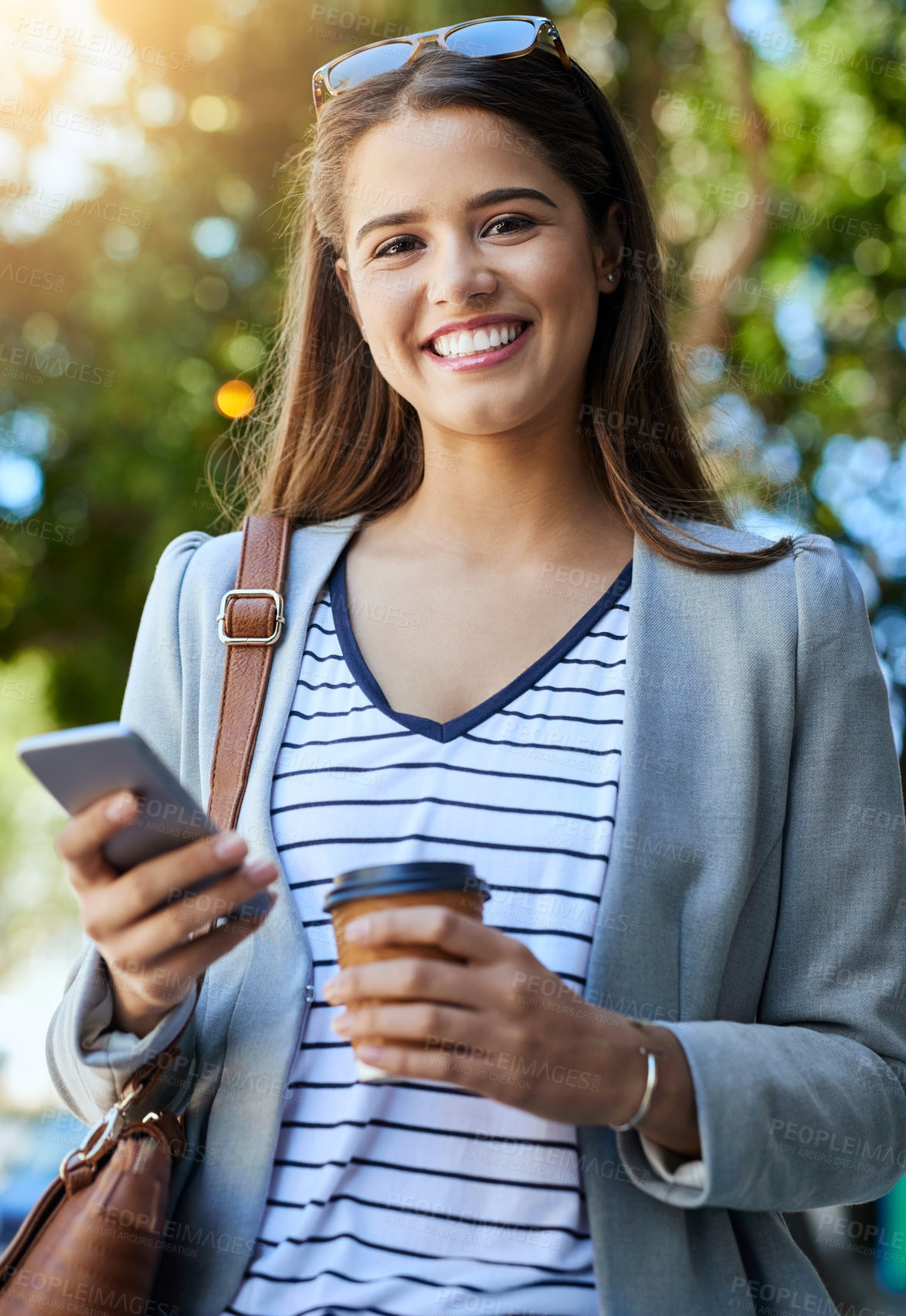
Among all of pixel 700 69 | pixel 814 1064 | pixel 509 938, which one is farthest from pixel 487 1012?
pixel 700 69

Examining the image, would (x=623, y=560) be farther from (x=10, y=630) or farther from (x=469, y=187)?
(x=10, y=630)

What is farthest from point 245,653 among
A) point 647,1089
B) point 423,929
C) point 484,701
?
point 647,1089

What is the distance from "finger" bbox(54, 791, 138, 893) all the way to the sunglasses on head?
1.60 meters

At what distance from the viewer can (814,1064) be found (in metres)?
1.82

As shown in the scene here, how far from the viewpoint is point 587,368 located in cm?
262

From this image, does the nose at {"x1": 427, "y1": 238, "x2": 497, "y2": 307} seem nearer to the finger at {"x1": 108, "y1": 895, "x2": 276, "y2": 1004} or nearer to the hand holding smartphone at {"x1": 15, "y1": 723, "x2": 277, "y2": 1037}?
the hand holding smartphone at {"x1": 15, "y1": 723, "x2": 277, "y2": 1037}

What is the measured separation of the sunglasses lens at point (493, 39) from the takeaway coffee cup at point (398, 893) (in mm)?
1654

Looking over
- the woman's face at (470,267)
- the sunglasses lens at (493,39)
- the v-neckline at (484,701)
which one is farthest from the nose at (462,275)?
the v-neckline at (484,701)

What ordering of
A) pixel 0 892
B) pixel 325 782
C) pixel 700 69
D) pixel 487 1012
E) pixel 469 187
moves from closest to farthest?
pixel 487 1012 < pixel 325 782 < pixel 469 187 < pixel 700 69 < pixel 0 892

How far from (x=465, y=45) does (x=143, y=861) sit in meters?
1.67

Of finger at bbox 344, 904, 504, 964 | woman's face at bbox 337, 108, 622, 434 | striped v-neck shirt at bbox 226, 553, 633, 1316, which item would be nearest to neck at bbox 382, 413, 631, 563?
woman's face at bbox 337, 108, 622, 434

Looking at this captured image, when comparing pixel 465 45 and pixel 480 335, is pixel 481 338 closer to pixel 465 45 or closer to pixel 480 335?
pixel 480 335

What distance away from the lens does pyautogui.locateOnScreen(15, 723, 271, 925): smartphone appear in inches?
58.3

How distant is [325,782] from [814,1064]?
849 millimetres
